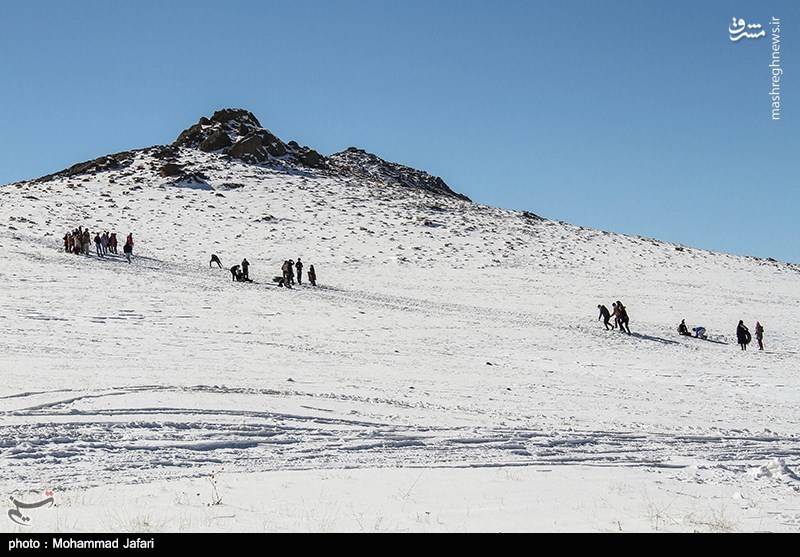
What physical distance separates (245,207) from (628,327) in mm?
37737

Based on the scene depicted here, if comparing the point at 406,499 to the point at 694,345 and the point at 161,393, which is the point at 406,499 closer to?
the point at 161,393

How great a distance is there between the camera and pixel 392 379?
52.5 ft

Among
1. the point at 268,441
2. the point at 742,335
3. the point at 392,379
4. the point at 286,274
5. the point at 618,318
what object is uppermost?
the point at 286,274

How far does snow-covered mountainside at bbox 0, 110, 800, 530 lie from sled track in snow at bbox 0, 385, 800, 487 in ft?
0.16

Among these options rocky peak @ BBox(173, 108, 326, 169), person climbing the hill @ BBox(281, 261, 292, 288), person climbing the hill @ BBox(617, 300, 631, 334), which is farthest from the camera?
rocky peak @ BBox(173, 108, 326, 169)

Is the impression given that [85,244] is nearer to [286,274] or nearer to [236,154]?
[286,274]

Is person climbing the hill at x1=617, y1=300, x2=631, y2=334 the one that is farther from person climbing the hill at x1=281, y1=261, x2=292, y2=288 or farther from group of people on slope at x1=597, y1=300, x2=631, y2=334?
person climbing the hill at x1=281, y1=261, x2=292, y2=288

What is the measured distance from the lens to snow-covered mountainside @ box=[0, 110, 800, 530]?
7.80 m

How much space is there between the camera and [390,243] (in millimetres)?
49250

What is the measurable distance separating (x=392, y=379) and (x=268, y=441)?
6316 mm

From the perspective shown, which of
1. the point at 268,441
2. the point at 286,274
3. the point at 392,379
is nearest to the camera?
the point at 268,441

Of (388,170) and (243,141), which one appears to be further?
(388,170)

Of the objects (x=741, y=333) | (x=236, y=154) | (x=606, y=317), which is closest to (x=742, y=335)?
(x=741, y=333)

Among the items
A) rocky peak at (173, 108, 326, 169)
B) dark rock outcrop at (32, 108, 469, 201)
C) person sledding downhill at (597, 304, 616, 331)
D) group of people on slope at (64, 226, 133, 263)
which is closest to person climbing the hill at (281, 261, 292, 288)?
group of people on slope at (64, 226, 133, 263)
